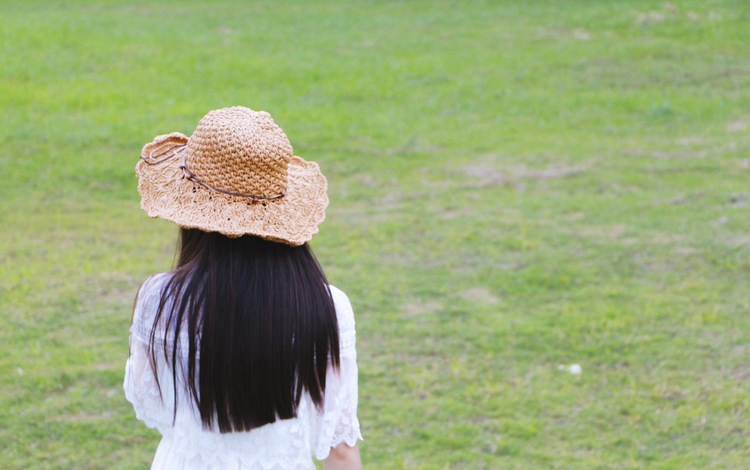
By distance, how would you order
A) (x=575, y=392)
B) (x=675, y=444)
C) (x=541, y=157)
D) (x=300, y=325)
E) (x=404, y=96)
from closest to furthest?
(x=300, y=325) < (x=675, y=444) < (x=575, y=392) < (x=541, y=157) < (x=404, y=96)

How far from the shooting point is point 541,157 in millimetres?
9180

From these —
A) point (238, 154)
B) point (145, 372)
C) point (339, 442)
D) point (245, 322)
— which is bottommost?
point (339, 442)

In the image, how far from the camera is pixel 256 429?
2.20m

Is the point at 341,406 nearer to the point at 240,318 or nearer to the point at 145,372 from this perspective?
the point at 240,318

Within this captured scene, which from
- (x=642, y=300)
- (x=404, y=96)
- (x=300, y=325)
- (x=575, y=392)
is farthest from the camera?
(x=404, y=96)

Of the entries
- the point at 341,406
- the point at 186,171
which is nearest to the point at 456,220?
the point at 341,406

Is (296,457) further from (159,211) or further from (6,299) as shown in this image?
(6,299)

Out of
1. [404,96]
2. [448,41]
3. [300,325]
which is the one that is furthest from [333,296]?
[448,41]

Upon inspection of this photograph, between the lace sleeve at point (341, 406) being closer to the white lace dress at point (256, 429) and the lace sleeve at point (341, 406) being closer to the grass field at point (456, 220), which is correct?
the white lace dress at point (256, 429)

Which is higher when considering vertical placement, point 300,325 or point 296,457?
point 300,325

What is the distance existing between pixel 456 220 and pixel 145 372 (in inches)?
213

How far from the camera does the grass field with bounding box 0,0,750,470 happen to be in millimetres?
4641

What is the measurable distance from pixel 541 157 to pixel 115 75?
212 inches

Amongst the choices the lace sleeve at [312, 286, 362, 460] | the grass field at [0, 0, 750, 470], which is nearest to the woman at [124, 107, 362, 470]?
→ the lace sleeve at [312, 286, 362, 460]
